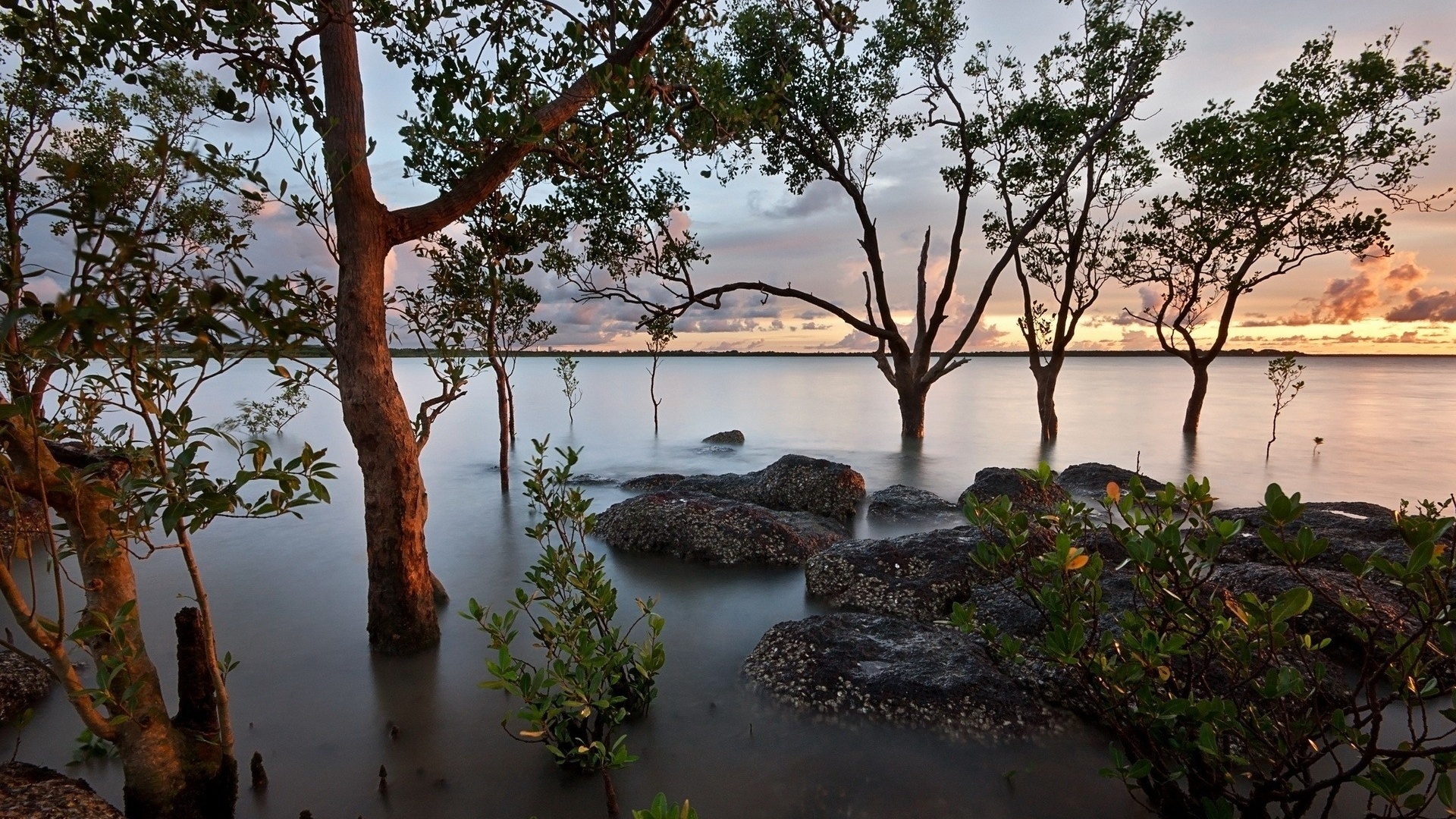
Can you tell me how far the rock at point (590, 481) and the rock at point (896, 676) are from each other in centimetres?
1066

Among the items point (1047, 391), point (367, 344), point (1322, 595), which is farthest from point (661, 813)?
point (1047, 391)

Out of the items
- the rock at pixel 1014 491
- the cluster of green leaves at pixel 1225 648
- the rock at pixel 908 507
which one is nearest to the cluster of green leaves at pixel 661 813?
the cluster of green leaves at pixel 1225 648

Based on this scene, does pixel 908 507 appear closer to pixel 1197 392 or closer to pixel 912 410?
pixel 912 410

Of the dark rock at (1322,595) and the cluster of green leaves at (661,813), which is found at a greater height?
the cluster of green leaves at (661,813)

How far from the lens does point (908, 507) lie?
12.7m

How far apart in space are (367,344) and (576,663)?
3.32 m

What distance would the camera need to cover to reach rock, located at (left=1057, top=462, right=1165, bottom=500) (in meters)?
14.0

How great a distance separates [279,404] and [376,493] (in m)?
33.9

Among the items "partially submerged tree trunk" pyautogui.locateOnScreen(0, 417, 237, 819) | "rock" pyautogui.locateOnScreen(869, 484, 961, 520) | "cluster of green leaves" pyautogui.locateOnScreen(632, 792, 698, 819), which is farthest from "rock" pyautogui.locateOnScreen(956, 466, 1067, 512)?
"partially submerged tree trunk" pyautogui.locateOnScreen(0, 417, 237, 819)

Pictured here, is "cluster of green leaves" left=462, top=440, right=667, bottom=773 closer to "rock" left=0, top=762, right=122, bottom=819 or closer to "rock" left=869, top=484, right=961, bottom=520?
"rock" left=0, top=762, right=122, bottom=819

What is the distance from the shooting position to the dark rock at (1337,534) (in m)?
7.73

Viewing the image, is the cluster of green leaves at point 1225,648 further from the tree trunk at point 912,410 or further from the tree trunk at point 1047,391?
the tree trunk at point 1047,391

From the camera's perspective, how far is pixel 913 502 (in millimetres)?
12883

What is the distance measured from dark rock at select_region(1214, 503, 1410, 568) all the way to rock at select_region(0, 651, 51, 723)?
1125 cm
